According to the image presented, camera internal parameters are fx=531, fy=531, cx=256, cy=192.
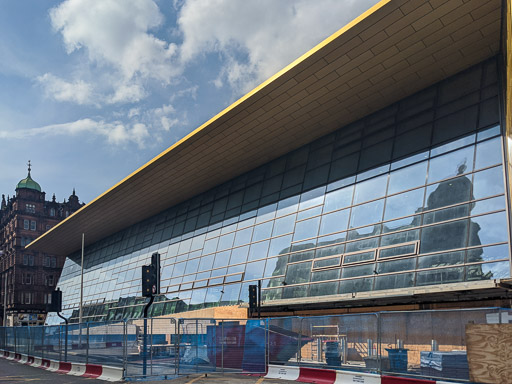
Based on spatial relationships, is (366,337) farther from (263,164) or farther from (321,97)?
(263,164)

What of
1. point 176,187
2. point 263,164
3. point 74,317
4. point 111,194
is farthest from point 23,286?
point 263,164

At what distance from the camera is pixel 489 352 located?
11906 millimetres

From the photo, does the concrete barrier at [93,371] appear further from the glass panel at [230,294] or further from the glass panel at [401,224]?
the glass panel at [401,224]

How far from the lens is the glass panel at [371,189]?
25.2 meters

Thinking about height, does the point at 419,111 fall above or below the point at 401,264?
above

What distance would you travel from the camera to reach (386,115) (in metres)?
26.7

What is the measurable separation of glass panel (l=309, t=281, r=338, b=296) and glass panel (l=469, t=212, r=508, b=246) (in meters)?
7.12

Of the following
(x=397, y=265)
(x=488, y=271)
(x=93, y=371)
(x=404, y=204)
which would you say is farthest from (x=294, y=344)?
(x=404, y=204)

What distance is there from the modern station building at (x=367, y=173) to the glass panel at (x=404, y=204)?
62 millimetres

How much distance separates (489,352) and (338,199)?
16.1m

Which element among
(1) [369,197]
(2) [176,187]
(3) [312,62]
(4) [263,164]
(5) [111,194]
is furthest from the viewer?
(5) [111,194]

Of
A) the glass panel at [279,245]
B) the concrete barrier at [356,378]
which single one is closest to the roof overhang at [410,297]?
the glass panel at [279,245]

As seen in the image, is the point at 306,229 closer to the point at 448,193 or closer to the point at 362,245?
the point at 362,245

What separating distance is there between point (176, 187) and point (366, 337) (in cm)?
2841
